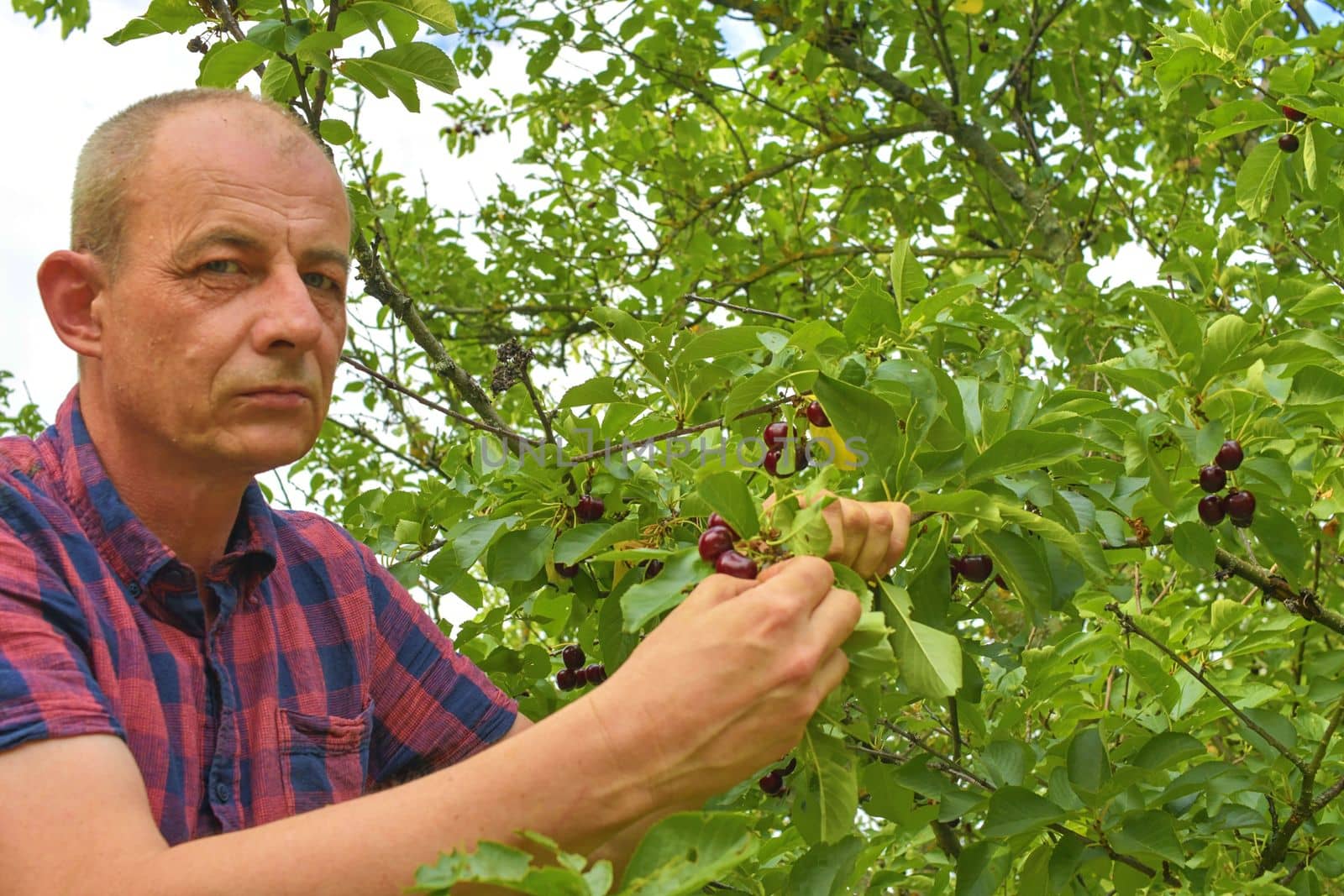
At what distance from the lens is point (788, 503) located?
1323mm

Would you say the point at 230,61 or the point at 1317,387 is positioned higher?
the point at 230,61

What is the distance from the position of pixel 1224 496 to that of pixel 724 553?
3.34 feet

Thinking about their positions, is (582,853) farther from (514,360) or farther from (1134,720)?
(1134,720)

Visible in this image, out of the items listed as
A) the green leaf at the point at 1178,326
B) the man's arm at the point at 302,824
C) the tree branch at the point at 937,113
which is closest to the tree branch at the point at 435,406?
the man's arm at the point at 302,824

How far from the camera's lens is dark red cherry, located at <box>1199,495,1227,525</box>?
1.91m

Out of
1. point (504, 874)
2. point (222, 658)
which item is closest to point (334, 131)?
point (222, 658)

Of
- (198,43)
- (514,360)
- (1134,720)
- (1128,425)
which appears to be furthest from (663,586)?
(198,43)

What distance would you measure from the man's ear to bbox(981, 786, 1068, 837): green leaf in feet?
4.20

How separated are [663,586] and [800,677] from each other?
19 centimetres

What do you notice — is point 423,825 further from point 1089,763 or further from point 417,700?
point 1089,763

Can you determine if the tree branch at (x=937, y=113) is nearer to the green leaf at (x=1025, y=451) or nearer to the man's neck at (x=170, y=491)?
the green leaf at (x=1025, y=451)

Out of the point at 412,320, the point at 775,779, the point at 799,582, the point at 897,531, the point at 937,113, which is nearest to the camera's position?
the point at 799,582

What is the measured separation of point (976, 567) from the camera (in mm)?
1730

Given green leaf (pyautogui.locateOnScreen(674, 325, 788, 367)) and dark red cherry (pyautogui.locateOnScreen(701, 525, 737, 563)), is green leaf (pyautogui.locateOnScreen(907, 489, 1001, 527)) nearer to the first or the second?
dark red cherry (pyautogui.locateOnScreen(701, 525, 737, 563))
